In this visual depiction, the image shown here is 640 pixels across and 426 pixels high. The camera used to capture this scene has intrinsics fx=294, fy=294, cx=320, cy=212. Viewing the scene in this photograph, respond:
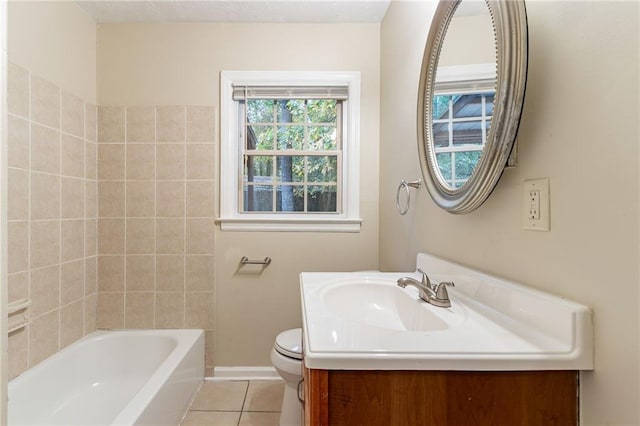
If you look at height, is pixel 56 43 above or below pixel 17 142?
above

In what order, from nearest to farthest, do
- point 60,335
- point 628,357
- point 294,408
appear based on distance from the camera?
point 628,357 → point 294,408 → point 60,335

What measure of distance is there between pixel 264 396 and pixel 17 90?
2085 millimetres

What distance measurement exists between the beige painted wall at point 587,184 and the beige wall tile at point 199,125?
5.77 ft

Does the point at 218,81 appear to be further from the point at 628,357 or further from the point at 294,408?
the point at 628,357

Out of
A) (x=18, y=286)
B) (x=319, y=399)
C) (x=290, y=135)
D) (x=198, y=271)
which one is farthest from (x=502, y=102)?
(x=18, y=286)

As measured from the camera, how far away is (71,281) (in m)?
1.76

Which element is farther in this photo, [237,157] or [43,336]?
[237,157]

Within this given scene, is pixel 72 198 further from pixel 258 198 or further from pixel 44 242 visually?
pixel 258 198

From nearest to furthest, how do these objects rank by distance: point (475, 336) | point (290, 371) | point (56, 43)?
point (475, 336) → point (290, 371) → point (56, 43)

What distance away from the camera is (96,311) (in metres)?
1.98

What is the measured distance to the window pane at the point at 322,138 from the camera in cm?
209

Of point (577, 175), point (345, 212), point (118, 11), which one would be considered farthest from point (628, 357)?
point (118, 11)

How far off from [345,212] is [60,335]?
6.07ft

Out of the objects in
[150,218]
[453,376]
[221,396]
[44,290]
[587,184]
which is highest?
[587,184]
